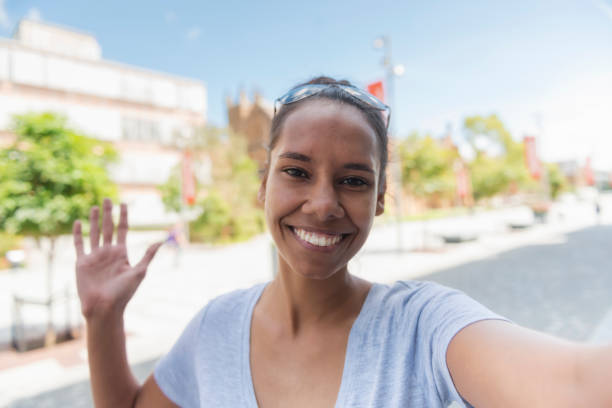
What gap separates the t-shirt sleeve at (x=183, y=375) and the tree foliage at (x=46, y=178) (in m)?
5.05

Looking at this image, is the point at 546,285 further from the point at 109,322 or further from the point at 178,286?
the point at 109,322

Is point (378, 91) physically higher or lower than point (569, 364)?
higher

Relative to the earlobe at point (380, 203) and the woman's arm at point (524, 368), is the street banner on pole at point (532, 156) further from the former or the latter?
the woman's arm at point (524, 368)

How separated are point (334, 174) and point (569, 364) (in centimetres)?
64

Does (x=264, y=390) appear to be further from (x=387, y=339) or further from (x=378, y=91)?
(x=378, y=91)

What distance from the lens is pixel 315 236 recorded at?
1.03m

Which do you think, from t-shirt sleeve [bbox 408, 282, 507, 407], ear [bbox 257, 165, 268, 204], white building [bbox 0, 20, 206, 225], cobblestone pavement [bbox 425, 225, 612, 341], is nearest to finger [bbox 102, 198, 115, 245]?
ear [bbox 257, 165, 268, 204]

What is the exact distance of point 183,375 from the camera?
1.25 m

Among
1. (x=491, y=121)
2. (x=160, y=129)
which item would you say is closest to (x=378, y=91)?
(x=160, y=129)

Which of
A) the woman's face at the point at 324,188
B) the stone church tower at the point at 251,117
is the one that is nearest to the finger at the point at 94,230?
the woman's face at the point at 324,188

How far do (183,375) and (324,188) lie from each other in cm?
80

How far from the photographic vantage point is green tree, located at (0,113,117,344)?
5.18 metres

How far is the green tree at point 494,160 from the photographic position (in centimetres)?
3369

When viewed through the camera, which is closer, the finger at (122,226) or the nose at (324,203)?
the nose at (324,203)
